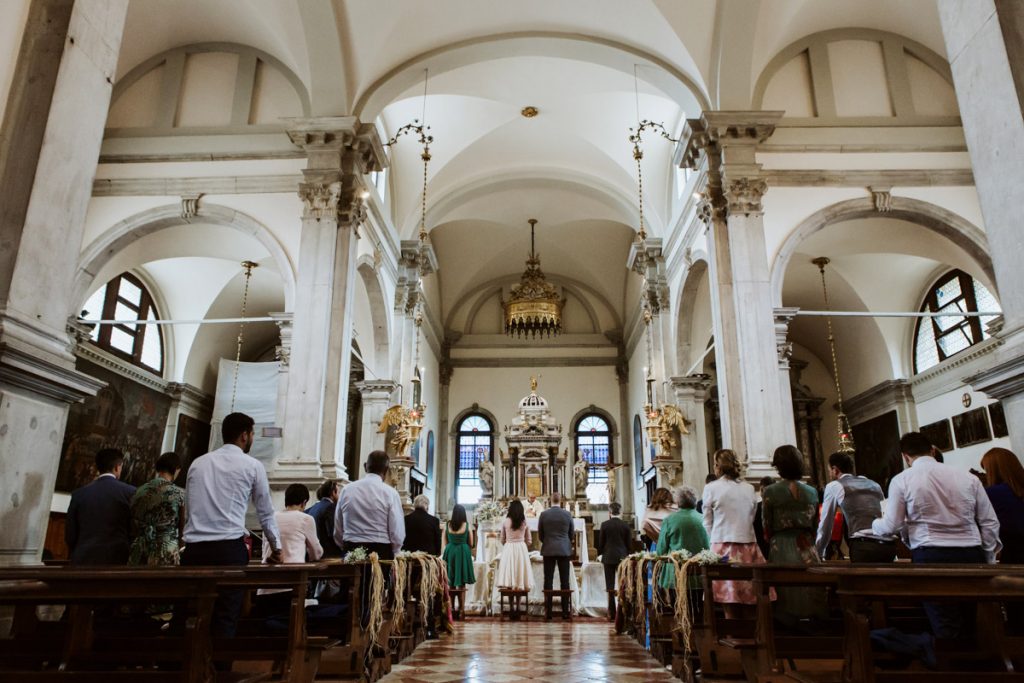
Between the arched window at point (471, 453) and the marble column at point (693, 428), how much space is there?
873 centimetres

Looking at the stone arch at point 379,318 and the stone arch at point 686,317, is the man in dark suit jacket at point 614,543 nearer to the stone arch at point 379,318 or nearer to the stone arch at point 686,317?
the stone arch at point 686,317

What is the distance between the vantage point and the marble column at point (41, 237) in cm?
329

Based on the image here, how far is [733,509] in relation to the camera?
5.05 m

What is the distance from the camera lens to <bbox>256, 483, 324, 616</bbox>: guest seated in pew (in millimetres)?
4746

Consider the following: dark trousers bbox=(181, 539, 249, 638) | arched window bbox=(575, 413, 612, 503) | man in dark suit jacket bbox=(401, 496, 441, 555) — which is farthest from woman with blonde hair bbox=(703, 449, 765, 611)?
arched window bbox=(575, 413, 612, 503)

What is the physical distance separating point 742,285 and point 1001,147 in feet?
17.8

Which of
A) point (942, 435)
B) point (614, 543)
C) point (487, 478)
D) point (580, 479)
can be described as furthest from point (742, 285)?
point (487, 478)

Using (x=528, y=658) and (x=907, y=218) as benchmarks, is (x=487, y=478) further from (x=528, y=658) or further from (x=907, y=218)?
(x=528, y=658)

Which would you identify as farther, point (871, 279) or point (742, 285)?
point (871, 279)

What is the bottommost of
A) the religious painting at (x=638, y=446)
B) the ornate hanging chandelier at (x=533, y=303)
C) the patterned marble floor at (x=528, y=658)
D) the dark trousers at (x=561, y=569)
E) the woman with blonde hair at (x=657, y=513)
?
the patterned marble floor at (x=528, y=658)

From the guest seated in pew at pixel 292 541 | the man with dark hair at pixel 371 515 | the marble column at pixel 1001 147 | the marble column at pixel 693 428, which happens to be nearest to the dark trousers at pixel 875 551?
the marble column at pixel 1001 147

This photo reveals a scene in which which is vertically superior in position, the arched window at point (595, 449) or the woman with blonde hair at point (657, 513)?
the arched window at point (595, 449)

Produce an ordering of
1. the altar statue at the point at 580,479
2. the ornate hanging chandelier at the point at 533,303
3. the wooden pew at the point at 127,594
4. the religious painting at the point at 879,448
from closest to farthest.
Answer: the wooden pew at the point at 127,594 < the religious painting at the point at 879,448 < the ornate hanging chandelier at the point at 533,303 < the altar statue at the point at 580,479

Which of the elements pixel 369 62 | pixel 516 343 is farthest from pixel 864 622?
pixel 516 343
